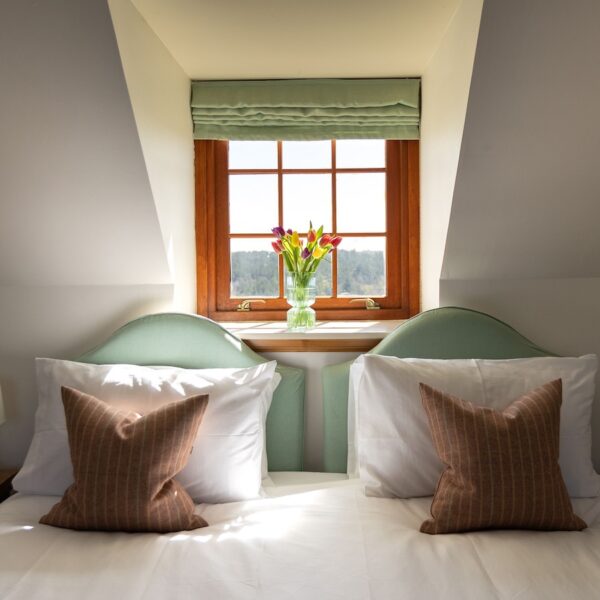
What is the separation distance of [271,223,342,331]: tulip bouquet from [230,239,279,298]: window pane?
0.90 feet

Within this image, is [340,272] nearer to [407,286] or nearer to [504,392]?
[407,286]

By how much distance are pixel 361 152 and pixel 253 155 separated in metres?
0.48

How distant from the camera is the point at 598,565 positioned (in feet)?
4.66

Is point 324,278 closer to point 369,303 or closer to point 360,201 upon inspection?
point 369,303

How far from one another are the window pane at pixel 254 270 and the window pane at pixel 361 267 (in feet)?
1.00

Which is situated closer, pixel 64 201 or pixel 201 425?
pixel 201 425

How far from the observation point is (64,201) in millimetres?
2146

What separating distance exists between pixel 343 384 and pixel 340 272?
2.13 ft

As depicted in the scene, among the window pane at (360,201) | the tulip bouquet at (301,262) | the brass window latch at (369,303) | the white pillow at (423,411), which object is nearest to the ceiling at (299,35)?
the window pane at (360,201)

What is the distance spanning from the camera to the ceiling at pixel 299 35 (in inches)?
72.4

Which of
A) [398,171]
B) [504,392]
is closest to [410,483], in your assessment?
[504,392]

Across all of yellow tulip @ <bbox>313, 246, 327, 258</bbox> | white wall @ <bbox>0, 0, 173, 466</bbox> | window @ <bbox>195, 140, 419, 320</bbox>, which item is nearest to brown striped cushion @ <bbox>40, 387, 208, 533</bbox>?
white wall @ <bbox>0, 0, 173, 466</bbox>

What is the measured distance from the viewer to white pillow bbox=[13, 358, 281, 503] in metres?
1.82

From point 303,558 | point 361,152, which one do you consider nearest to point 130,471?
point 303,558
